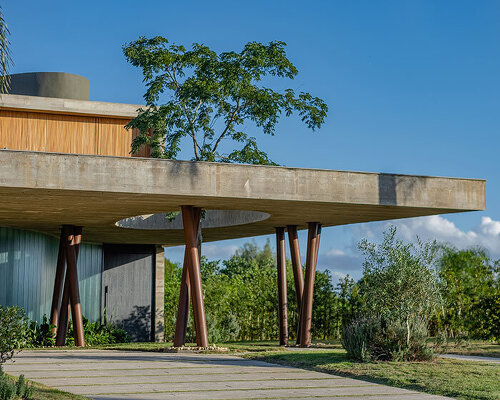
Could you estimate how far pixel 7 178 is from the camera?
37.9 ft

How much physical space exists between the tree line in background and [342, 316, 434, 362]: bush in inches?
1.3

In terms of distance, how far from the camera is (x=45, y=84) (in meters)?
23.6

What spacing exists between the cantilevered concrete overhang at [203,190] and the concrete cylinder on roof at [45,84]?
8.18 metres

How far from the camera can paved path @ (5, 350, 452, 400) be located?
8.60 m

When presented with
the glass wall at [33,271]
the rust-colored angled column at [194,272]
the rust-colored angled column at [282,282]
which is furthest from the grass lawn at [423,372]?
the glass wall at [33,271]

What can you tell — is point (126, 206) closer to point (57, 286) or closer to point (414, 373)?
point (57, 286)

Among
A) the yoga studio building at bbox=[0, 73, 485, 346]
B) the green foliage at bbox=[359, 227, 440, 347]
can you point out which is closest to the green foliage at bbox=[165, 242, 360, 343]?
the yoga studio building at bbox=[0, 73, 485, 346]

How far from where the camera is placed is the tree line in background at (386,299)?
11.6 meters

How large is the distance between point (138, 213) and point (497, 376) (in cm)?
837

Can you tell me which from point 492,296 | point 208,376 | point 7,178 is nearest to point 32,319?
point 7,178

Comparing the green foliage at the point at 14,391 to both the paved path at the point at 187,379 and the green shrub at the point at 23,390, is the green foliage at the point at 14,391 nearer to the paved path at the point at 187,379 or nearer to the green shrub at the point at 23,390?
the green shrub at the point at 23,390

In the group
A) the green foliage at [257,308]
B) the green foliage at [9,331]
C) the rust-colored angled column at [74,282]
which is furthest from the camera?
the green foliage at [257,308]

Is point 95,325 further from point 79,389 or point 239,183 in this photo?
point 79,389

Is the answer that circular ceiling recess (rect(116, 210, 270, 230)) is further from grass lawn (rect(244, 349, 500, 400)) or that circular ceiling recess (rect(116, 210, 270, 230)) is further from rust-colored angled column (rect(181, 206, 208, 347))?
grass lawn (rect(244, 349, 500, 400))
